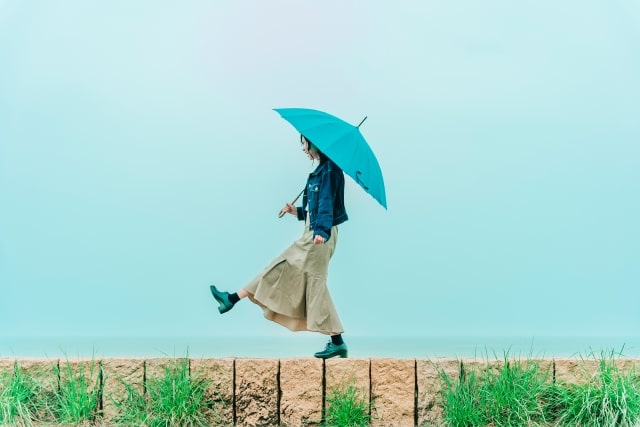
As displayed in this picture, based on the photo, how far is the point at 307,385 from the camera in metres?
6.00

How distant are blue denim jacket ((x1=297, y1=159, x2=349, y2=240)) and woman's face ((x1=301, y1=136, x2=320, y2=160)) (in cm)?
8

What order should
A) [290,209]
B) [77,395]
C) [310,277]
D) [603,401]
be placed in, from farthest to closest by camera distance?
[290,209], [310,277], [77,395], [603,401]

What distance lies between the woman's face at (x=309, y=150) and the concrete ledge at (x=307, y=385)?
147 cm

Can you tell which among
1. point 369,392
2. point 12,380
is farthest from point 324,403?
point 12,380

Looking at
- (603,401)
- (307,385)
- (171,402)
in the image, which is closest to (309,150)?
(307,385)

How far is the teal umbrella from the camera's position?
586 centimetres

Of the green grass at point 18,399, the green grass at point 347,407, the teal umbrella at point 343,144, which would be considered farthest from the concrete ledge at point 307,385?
the teal umbrella at point 343,144

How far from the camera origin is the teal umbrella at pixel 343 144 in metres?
5.86

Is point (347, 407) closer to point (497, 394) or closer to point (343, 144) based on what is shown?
point (497, 394)

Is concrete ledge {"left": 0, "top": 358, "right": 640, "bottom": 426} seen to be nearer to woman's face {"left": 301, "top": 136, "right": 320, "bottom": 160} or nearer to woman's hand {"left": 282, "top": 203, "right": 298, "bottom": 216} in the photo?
woman's hand {"left": 282, "top": 203, "right": 298, "bottom": 216}

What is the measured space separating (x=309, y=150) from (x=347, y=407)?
1849 mm

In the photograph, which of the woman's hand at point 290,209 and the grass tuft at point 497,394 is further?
the woman's hand at point 290,209

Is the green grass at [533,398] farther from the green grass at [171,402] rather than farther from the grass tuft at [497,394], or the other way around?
the green grass at [171,402]

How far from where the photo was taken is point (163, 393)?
19.4 ft
